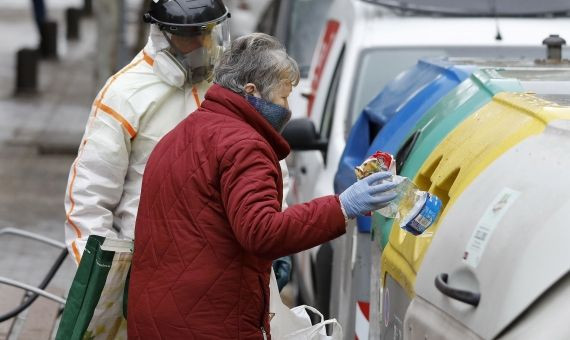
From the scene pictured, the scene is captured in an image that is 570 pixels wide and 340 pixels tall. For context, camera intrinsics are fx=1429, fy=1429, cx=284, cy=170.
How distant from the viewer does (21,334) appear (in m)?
6.10

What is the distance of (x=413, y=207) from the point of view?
12.3ft

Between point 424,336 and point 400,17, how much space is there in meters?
4.61

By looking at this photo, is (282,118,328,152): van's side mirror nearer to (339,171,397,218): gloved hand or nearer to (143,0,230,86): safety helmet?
(143,0,230,86): safety helmet

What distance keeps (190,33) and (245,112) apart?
1.03 metres

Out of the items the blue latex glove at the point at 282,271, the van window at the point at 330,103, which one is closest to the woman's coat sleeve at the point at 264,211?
the blue latex glove at the point at 282,271

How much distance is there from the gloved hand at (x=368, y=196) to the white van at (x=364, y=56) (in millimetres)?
2984

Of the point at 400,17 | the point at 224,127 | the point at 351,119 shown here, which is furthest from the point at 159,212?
the point at 400,17

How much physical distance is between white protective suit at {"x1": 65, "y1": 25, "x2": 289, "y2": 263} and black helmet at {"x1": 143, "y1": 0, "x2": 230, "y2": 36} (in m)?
0.08

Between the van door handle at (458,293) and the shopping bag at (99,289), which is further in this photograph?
the shopping bag at (99,289)

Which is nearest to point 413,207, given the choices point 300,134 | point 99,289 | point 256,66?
point 256,66

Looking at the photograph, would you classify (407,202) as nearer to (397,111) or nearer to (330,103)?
(397,111)

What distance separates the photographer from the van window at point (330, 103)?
7621mm

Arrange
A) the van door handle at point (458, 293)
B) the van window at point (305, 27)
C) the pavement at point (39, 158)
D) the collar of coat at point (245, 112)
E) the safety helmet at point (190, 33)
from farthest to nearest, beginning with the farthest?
the van window at point (305, 27) < the pavement at point (39, 158) < the safety helmet at point (190, 33) < the collar of coat at point (245, 112) < the van door handle at point (458, 293)

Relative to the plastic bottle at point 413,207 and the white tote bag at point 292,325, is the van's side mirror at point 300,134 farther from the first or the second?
the plastic bottle at point 413,207
